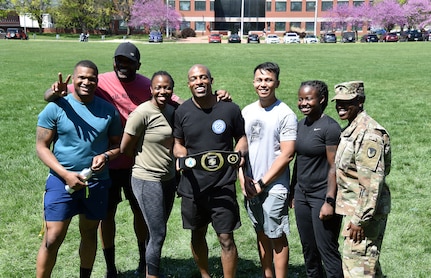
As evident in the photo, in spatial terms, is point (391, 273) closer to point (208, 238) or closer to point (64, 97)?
point (208, 238)

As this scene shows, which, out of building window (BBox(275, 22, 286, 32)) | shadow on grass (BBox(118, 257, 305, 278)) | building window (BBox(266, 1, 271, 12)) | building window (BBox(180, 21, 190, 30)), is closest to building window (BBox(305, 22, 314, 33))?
building window (BBox(275, 22, 286, 32))

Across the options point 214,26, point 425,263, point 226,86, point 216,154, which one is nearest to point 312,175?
point 216,154

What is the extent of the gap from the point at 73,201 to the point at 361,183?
2.25 metres

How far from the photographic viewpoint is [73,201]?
11.8 feet

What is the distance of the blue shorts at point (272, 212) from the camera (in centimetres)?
377

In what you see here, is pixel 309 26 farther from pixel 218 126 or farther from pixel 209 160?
pixel 209 160

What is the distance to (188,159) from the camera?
3.49 metres

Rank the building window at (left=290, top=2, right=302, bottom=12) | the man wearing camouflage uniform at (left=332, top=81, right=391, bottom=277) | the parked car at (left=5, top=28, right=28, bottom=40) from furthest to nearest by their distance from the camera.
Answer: the building window at (left=290, top=2, right=302, bottom=12) → the parked car at (left=5, top=28, right=28, bottom=40) → the man wearing camouflage uniform at (left=332, top=81, right=391, bottom=277)

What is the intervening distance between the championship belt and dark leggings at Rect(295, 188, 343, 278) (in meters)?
0.67

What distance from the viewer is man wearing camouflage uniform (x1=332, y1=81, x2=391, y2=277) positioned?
3.01m

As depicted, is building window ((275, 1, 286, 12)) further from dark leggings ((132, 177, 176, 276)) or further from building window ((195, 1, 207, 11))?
dark leggings ((132, 177, 176, 276))

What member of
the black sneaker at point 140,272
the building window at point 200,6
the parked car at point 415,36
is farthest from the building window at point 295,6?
the black sneaker at point 140,272

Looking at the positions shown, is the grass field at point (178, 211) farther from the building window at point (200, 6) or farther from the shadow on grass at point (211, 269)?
the building window at point (200, 6)

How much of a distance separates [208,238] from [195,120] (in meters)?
2.21
